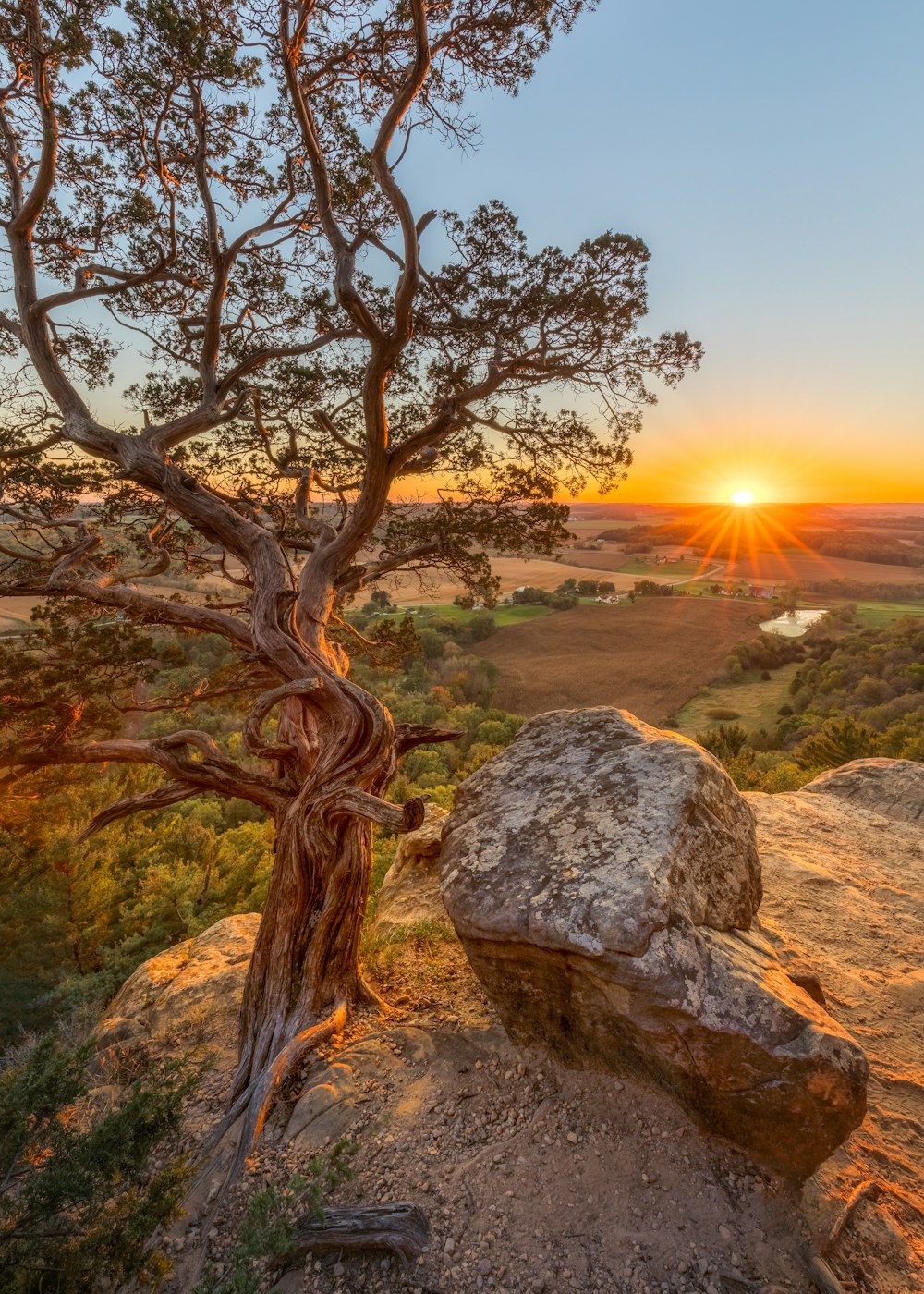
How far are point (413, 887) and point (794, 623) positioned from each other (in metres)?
51.8

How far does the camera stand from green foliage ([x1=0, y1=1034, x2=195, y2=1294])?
2.15 meters

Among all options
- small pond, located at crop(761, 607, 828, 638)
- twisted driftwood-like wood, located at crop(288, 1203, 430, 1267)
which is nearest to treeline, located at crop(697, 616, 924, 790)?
small pond, located at crop(761, 607, 828, 638)

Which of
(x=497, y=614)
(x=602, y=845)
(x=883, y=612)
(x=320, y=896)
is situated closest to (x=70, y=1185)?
(x=320, y=896)

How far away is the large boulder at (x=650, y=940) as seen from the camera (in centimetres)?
280

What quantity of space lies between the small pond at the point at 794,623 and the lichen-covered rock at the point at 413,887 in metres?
42.6

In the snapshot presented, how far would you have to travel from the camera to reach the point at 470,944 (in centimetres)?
351

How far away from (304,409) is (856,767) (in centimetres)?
937

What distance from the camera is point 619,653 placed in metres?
38.9

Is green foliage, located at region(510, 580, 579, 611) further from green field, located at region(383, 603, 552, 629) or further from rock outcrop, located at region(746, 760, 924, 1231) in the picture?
rock outcrop, located at region(746, 760, 924, 1231)

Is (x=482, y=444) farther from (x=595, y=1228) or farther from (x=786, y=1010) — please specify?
(x=595, y=1228)

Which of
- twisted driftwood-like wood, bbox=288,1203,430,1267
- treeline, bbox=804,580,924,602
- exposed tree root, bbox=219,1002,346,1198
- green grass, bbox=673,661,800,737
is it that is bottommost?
green grass, bbox=673,661,800,737

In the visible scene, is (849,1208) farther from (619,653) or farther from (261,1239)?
(619,653)

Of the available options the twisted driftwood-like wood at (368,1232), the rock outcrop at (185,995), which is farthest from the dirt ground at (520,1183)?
the rock outcrop at (185,995)

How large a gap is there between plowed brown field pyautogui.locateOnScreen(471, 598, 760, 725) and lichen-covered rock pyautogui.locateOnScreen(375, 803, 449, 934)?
21589 millimetres
